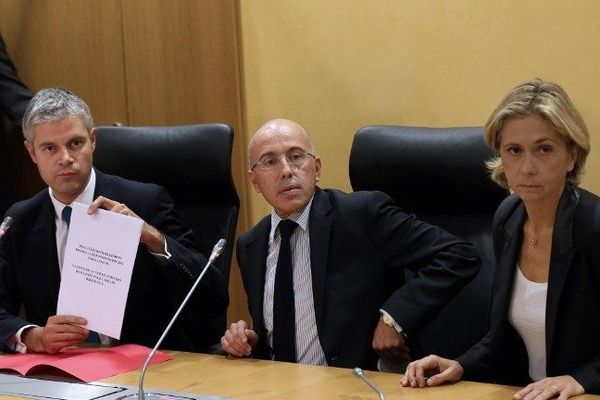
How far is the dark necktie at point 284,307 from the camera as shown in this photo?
272 cm

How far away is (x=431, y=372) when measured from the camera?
2281mm

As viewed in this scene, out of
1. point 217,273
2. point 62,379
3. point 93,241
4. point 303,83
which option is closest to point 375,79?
point 303,83

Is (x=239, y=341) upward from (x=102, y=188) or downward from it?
downward

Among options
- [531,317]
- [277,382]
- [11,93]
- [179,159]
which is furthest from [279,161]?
[11,93]

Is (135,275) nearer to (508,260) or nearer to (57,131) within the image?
(57,131)

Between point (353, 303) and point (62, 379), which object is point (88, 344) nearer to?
point (62, 379)

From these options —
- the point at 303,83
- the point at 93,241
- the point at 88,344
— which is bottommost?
the point at 88,344

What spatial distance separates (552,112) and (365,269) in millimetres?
716

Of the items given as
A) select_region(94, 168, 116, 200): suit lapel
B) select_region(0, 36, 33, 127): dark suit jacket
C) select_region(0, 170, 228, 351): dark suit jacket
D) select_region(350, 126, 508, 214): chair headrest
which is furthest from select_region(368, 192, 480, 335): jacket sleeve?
select_region(0, 36, 33, 127): dark suit jacket

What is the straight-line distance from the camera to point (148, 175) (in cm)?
332

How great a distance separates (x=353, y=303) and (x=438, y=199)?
16.8 inches

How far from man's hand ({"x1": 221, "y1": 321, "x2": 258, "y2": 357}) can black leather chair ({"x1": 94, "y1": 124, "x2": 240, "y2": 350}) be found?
17.3 inches

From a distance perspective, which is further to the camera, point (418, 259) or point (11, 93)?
point (11, 93)

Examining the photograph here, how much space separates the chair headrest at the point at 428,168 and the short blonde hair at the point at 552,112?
1.31ft
